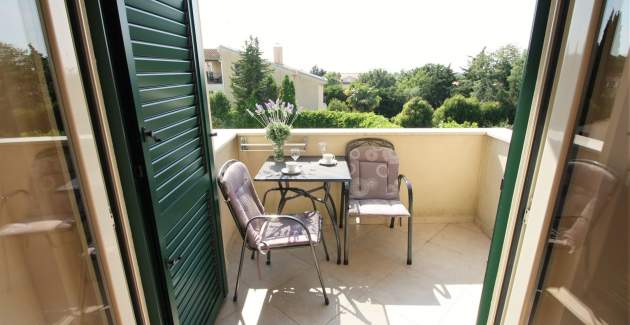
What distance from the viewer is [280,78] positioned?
15.7m

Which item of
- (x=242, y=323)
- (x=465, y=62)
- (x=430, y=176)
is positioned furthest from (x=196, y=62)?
(x=465, y=62)

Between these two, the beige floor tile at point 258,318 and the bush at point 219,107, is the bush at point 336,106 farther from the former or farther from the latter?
the beige floor tile at point 258,318

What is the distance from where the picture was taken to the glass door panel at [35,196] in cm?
64

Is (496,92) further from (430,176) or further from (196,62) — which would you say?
(196,62)

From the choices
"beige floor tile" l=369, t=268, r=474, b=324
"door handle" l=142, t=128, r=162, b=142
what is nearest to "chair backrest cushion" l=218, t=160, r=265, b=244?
"door handle" l=142, t=128, r=162, b=142

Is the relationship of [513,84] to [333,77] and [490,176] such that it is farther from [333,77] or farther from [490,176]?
[490,176]

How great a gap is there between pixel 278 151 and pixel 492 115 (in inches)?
541

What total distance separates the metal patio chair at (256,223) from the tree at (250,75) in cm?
1445

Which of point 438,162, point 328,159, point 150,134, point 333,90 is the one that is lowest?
point 438,162

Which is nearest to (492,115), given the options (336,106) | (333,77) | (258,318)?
(336,106)

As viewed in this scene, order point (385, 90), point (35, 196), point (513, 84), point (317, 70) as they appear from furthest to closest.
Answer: point (317, 70) → point (385, 90) → point (513, 84) → point (35, 196)

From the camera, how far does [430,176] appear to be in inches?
118

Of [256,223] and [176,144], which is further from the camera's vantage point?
[256,223]

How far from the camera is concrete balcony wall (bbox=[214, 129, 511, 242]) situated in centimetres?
287
